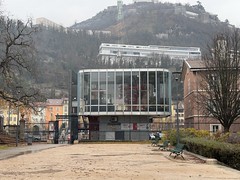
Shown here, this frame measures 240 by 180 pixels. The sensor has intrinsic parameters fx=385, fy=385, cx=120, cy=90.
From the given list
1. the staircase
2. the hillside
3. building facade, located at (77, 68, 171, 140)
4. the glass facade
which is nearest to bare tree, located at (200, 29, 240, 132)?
the glass facade

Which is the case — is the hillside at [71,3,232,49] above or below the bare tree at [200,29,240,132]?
above

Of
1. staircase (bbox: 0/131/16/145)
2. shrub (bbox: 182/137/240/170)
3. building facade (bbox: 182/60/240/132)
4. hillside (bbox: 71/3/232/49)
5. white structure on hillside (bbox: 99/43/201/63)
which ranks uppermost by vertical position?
hillside (bbox: 71/3/232/49)

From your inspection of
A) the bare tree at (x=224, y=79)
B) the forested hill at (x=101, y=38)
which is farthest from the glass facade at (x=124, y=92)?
the forested hill at (x=101, y=38)

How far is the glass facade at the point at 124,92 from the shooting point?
54.9 m

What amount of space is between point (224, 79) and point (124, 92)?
2236 centimetres

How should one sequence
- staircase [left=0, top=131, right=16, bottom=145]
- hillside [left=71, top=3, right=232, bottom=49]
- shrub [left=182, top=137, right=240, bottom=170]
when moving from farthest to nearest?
hillside [left=71, top=3, right=232, bottom=49] → staircase [left=0, top=131, right=16, bottom=145] → shrub [left=182, top=137, right=240, bottom=170]

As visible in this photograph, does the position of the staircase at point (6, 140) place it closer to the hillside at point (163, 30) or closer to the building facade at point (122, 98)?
the building facade at point (122, 98)

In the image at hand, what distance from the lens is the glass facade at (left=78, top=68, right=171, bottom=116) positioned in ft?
180

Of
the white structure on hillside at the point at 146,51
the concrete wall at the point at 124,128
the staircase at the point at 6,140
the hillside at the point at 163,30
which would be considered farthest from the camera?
the hillside at the point at 163,30

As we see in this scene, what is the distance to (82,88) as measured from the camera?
56.8 meters

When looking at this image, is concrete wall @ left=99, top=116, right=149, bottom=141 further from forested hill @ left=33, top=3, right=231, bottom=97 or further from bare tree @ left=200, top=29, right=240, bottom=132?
forested hill @ left=33, top=3, right=231, bottom=97

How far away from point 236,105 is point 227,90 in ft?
5.20

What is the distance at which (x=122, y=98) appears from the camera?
55312 mm

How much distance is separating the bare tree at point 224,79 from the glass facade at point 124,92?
56.7ft
